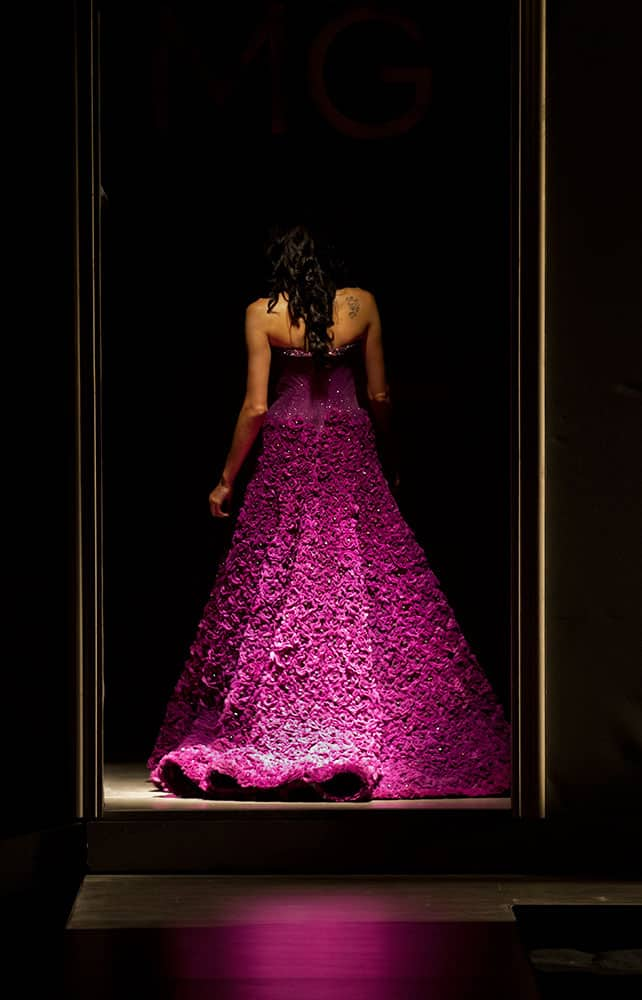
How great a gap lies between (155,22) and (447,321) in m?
1.37

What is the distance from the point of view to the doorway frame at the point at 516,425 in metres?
4.69

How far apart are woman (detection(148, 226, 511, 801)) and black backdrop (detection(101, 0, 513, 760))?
27 cm

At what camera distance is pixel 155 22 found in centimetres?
491

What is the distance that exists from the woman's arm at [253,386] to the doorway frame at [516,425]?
0.65 metres

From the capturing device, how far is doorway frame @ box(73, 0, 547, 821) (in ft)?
15.4

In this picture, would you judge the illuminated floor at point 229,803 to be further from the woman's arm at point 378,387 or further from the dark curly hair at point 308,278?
the dark curly hair at point 308,278

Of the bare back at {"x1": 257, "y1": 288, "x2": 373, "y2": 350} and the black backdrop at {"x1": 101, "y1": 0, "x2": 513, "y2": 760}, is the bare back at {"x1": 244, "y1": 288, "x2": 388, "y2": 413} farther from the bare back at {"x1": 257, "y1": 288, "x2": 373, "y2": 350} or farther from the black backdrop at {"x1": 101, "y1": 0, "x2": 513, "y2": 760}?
the black backdrop at {"x1": 101, "y1": 0, "x2": 513, "y2": 760}

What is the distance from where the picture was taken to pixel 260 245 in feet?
17.7

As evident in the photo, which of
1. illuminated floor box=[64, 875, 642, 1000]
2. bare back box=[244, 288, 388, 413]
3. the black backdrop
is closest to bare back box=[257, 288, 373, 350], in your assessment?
bare back box=[244, 288, 388, 413]

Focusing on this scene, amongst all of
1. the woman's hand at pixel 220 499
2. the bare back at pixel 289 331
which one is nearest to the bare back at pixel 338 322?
the bare back at pixel 289 331

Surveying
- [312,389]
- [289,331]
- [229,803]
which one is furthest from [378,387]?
[229,803]

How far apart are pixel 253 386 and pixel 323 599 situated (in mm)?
692
